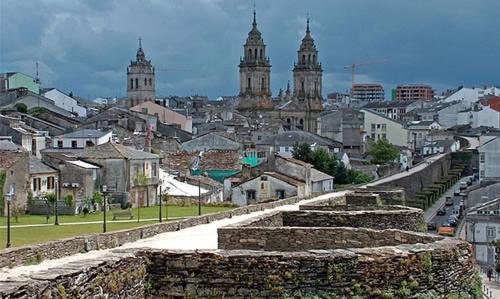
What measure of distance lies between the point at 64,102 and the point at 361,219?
119m

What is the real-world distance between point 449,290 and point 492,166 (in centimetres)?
8407

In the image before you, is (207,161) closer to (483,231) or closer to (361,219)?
(483,231)

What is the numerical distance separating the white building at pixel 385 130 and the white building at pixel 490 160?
51.7 metres

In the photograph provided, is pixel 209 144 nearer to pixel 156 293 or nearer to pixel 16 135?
pixel 16 135

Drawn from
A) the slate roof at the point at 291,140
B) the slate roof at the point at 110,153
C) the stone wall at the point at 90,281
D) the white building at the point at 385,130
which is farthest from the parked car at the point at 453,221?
the white building at the point at 385,130

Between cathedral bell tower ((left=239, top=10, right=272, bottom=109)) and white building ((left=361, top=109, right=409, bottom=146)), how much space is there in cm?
3657

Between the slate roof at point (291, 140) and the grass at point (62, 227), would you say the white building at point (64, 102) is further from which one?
the grass at point (62, 227)

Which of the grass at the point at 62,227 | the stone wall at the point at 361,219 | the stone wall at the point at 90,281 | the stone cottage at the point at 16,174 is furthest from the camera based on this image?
the stone cottage at the point at 16,174

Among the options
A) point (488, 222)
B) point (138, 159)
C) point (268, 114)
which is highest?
point (268, 114)

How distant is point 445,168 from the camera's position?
101500mm

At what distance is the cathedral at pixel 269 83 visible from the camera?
179 metres

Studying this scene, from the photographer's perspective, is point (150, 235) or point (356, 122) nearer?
point (150, 235)

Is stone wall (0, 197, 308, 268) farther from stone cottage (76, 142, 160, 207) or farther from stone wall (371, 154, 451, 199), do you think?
stone wall (371, 154, 451, 199)

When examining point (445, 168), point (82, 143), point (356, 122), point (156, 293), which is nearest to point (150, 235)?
point (156, 293)
